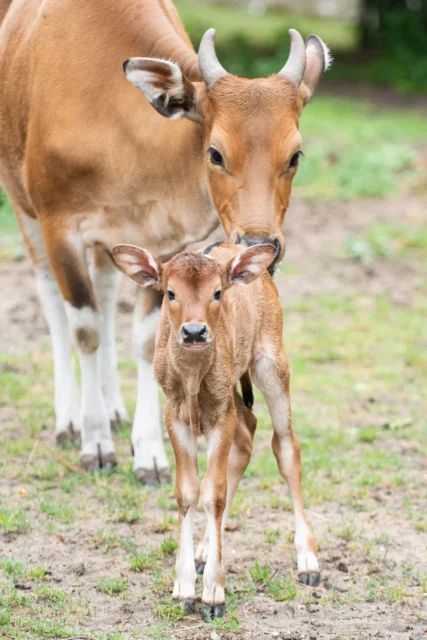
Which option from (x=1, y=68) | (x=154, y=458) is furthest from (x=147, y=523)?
(x=1, y=68)

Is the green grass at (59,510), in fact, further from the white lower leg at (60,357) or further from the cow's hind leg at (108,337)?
the cow's hind leg at (108,337)

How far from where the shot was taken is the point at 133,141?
264 inches

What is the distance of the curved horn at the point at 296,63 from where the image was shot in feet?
20.6

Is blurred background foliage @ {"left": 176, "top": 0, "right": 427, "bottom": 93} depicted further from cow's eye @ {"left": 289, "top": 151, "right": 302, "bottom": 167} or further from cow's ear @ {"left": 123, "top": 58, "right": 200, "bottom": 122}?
cow's eye @ {"left": 289, "top": 151, "right": 302, "bottom": 167}

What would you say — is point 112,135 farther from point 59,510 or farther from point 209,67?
point 59,510

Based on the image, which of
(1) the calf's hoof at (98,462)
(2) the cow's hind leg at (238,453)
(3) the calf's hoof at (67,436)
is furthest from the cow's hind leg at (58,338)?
(2) the cow's hind leg at (238,453)

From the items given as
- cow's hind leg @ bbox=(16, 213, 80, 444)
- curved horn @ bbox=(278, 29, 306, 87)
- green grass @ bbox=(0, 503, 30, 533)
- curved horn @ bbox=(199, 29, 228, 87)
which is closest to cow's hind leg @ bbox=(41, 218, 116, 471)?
cow's hind leg @ bbox=(16, 213, 80, 444)

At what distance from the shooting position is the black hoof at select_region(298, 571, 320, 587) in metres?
5.45

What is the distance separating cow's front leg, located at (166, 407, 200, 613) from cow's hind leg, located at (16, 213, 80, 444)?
2443mm

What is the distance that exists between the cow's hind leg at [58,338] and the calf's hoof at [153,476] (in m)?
0.79

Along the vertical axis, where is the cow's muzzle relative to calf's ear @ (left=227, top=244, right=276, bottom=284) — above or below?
above

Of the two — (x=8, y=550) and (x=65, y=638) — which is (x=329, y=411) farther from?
(x=65, y=638)

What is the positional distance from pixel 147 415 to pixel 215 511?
203 centimetres

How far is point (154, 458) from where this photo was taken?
22.6 ft
